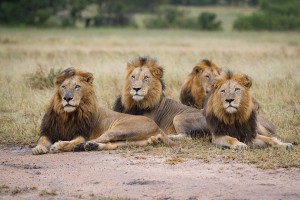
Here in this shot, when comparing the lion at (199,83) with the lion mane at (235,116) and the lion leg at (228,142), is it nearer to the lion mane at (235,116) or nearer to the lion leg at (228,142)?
the lion mane at (235,116)

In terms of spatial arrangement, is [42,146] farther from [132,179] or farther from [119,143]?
[132,179]

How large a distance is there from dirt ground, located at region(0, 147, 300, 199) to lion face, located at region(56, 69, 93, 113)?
0.54 metres

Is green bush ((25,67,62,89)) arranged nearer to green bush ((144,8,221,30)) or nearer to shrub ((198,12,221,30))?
green bush ((144,8,221,30))

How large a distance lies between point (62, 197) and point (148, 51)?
1768 centimetres

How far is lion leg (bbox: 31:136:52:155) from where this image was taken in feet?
26.4

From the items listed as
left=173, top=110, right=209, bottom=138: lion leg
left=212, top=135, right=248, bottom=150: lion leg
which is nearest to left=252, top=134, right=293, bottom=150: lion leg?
left=212, top=135, right=248, bottom=150: lion leg

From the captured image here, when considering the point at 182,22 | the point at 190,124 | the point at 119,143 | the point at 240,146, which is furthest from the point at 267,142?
the point at 182,22

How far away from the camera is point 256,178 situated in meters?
6.77

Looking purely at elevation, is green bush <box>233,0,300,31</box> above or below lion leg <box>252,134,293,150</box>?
above

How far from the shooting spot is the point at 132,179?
6762 mm

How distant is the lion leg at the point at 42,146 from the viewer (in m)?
8.04

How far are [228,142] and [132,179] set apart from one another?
1.70 metres

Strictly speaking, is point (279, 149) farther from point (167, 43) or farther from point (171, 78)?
point (167, 43)

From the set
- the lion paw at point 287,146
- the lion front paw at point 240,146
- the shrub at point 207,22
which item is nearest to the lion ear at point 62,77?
the lion front paw at point 240,146
